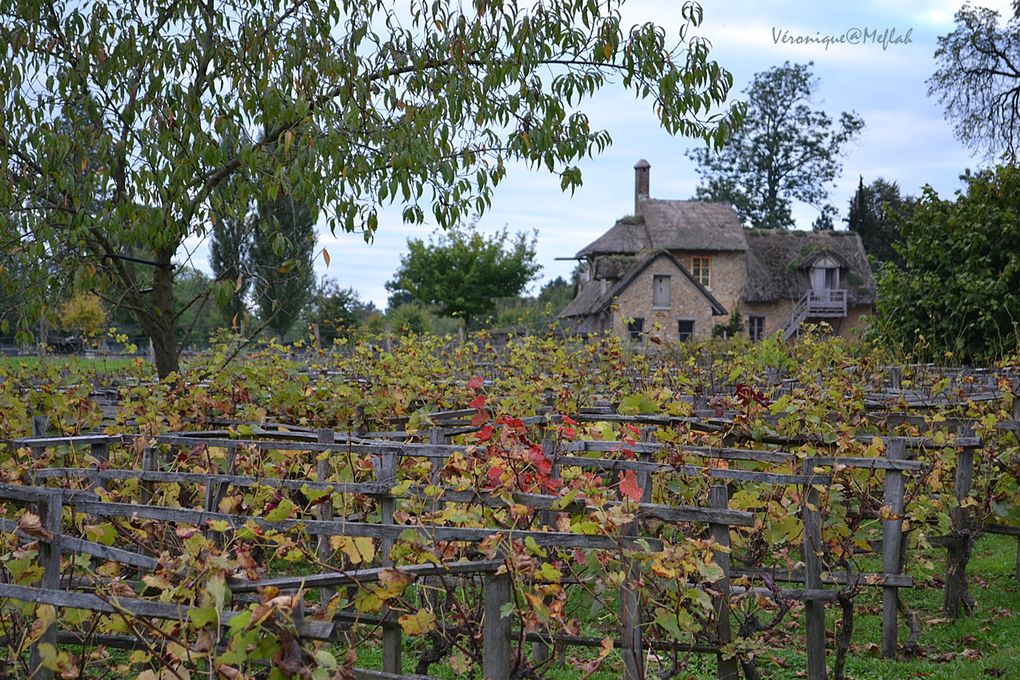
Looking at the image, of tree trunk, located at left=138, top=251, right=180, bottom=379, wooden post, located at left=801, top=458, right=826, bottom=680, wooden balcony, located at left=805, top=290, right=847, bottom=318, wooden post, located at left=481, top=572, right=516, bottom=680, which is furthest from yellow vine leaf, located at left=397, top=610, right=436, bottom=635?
wooden balcony, located at left=805, top=290, right=847, bottom=318

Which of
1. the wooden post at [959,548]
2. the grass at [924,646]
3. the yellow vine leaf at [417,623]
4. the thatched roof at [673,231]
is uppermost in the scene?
the thatched roof at [673,231]

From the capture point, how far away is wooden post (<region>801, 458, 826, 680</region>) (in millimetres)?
4992

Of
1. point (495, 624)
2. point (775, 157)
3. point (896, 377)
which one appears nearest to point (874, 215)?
point (775, 157)

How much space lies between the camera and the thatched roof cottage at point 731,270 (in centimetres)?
4609

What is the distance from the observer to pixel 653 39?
832cm

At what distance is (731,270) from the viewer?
160 feet

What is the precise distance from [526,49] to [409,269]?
132 ft

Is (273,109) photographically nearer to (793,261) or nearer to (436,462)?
(436,462)

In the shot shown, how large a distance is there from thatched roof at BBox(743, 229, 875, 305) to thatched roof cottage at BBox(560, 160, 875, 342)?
49 millimetres

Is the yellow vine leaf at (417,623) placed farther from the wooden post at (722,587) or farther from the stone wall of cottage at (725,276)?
the stone wall of cottage at (725,276)

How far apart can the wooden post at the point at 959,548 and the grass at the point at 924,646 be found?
0.13 metres

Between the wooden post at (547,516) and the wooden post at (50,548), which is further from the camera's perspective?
the wooden post at (547,516)

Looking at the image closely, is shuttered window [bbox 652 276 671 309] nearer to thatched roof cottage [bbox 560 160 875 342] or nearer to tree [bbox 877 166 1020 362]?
thatched roof cottage [bbox 560 160 875 342]

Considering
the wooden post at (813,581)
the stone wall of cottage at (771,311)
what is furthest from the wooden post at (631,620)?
the stone wall of cottage at (771,311)
